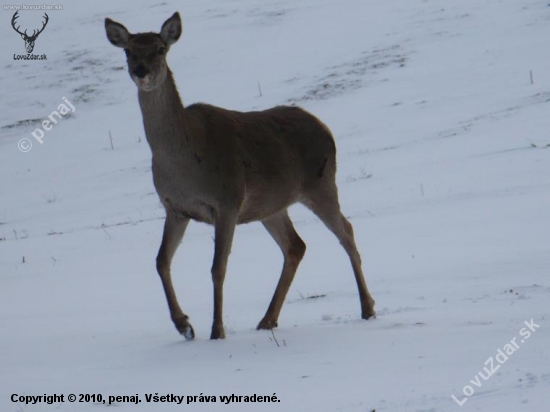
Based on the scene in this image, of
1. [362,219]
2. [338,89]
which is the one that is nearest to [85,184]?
[338,89]

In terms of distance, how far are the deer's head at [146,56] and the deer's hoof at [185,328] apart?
1.71m

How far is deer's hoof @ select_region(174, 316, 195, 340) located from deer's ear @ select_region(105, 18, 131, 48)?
2.12m

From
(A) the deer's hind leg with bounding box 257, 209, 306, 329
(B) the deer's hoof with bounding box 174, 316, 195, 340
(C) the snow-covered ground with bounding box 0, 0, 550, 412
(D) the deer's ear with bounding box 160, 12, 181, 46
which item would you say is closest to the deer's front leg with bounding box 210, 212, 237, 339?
(B) the deer's hoof with bounding box 174, 316, 195, 340

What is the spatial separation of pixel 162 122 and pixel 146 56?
1.63 ft

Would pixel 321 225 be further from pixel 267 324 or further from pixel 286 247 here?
pixel 267 324

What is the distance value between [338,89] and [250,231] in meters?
12.7

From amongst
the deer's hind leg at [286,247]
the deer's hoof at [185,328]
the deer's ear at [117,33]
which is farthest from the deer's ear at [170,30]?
the deer's hoof at [185,328]

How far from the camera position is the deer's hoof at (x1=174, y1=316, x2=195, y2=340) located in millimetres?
8625

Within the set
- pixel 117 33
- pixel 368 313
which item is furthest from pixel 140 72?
pixel 368 313

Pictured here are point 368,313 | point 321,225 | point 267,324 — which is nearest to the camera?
point 267,324

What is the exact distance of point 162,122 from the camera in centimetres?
876

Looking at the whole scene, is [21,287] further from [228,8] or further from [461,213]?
[228,8]

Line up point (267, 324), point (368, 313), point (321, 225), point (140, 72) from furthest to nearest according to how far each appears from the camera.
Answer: point (321, 225) < point (368, 313) < point (267, 324) < point (140, 72)

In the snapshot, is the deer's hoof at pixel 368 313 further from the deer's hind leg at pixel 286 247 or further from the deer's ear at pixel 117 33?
the deer's ear at pixel 117 33
